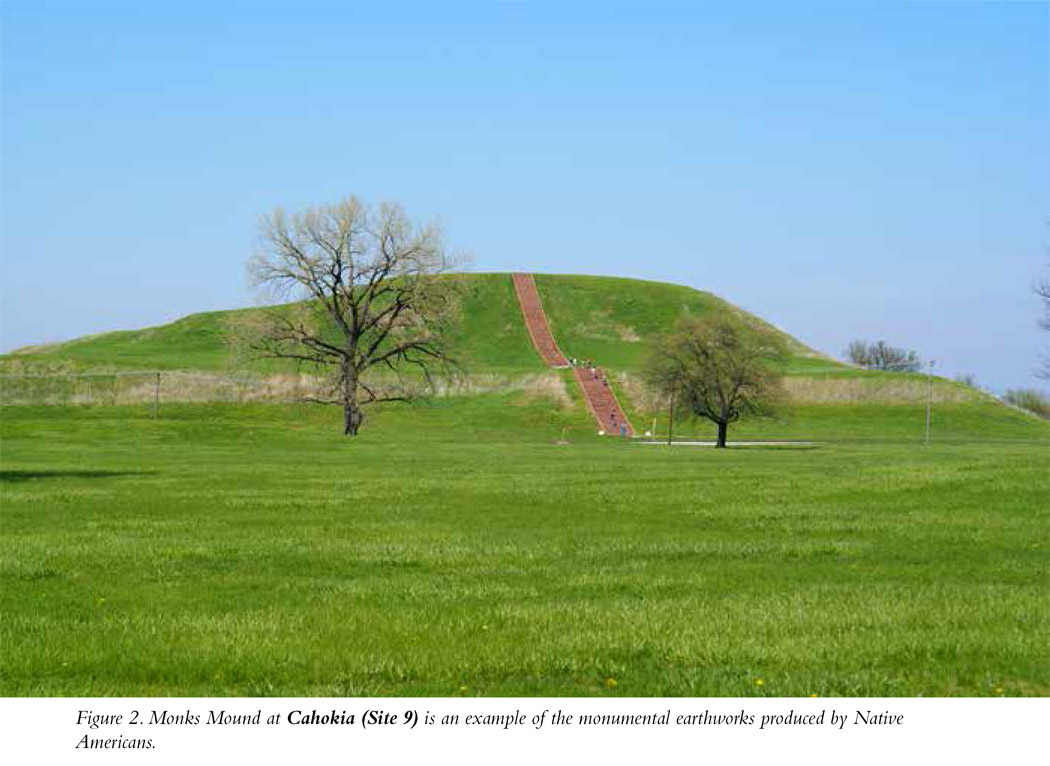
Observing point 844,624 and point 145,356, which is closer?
point 844,624

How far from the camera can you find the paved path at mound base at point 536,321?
441 ft

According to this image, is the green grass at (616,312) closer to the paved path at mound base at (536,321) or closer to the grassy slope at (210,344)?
the paved path at mound base at (536,321)

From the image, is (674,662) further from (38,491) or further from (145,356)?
(145,356)

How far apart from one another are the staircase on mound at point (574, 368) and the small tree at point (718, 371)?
12383mm

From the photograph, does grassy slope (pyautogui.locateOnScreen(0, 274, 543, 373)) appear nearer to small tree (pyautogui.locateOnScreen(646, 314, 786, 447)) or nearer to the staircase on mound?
the staircase on mound

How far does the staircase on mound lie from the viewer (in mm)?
102250

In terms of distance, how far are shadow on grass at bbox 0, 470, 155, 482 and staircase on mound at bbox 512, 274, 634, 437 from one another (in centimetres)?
6161

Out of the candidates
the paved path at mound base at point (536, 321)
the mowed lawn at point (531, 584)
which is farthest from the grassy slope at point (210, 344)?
the mowed lawn at point (531, 584)

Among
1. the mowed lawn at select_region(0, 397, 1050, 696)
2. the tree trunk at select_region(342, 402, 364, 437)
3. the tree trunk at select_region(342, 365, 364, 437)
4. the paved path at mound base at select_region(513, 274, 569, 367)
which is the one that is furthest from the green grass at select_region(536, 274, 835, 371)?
the mowed lawn at select_region(0, 397, 1050, 696)

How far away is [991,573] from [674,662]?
7.60 m

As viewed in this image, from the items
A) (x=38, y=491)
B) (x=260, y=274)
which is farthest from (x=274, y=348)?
(x=38, y=491)

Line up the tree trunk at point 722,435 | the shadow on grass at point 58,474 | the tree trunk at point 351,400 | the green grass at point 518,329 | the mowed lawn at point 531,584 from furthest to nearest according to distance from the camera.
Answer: the green grass at point 518,329
the tree trunk at point 722,435
the tree trunk at point 351,400
the shadow on grass at point 58,474
the mowed lawn at point 531,584

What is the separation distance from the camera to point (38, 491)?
30766 mm

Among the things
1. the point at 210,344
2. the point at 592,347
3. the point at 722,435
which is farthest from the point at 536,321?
the point at 722,435
